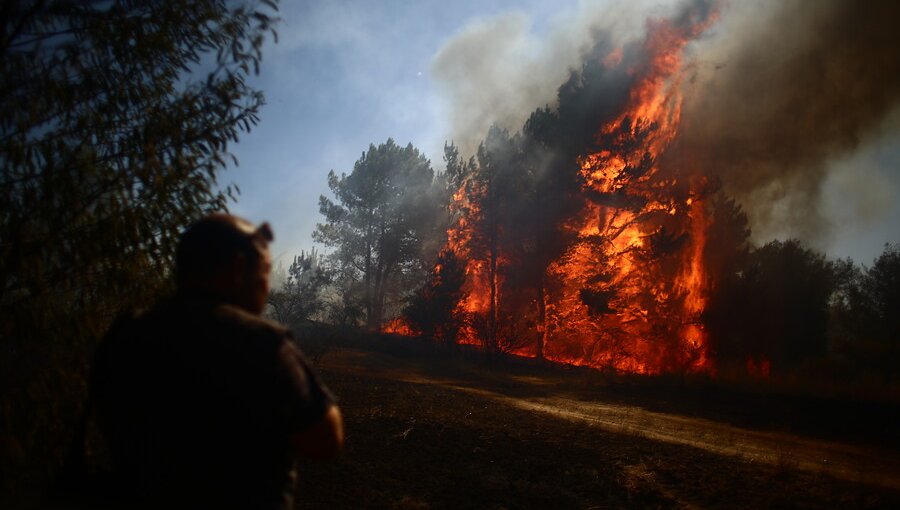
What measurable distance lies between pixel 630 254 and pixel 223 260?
28388mm

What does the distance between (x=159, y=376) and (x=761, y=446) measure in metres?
9.88

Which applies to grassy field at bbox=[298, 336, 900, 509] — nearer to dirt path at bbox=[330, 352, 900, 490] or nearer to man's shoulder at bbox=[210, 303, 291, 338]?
dirt path at bbox=[330, 352, 900, 490]

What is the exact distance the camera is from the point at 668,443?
8070 mm

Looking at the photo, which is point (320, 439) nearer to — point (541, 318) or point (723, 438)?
point (723, 438)

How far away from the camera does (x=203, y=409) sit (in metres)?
1.52

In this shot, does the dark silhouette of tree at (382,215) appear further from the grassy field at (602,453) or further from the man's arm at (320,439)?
the man's arm at (320,439)

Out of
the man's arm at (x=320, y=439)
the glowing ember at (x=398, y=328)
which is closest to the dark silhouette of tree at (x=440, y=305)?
the glowing ember at (x=398, y=328)

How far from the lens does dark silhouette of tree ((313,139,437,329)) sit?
41.8 m

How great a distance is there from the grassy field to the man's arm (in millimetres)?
4053

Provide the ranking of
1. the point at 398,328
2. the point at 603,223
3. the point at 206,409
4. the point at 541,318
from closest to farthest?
the point at 206,409, the point at 541,318, the point at 603,223, the point at 398,328

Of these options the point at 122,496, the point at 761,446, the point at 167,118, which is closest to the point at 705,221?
the point at 761,446

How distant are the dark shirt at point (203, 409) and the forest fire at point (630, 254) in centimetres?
2407

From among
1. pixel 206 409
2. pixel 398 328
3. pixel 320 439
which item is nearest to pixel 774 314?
pixel 398 328

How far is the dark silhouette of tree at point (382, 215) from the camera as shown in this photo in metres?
41.8
